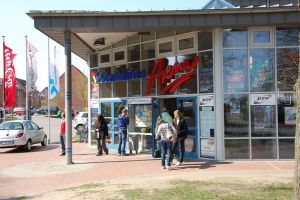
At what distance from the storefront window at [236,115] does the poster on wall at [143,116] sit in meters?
3.56

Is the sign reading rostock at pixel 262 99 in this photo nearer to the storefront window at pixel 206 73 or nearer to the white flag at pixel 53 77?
the storefront window at pixel 206 73

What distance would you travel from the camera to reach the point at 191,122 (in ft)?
51.2

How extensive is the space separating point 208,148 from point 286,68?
367 cm

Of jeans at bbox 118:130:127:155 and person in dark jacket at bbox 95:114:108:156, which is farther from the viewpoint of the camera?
person in dark jacket at bbox 95:114:108:156

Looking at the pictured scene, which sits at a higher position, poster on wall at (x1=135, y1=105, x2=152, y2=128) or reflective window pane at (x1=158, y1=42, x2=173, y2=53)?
reflective window pane at (x1=158, y1=42, x2=173, y2=53)

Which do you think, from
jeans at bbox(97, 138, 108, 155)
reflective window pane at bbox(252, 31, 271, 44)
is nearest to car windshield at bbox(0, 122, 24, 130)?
jeans at bbox(97, 138, 108, 155)

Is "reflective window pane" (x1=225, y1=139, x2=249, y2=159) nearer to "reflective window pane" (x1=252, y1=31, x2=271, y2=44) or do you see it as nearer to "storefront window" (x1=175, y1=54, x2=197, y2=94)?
"storefront window" (x1=175, y1=54, x2=197, y2=94)

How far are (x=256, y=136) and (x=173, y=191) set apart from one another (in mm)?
6050

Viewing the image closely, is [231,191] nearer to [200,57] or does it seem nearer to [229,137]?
[229,137]

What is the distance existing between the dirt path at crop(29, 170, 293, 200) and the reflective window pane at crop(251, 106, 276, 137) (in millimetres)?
2363

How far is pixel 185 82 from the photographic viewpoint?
15.8 meters

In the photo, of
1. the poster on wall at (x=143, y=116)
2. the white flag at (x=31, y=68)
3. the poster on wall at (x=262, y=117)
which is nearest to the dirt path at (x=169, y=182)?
the poster on wall at (x=262, y=117)

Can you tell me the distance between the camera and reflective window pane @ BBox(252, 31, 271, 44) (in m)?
14.8

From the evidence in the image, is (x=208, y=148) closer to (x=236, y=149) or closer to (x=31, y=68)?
(x=236, y=149)
